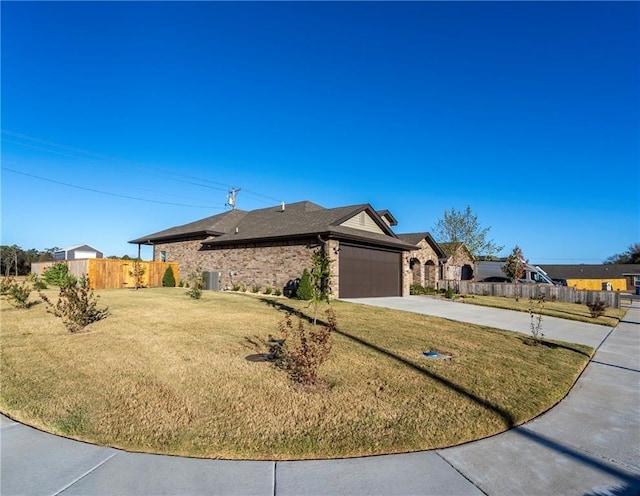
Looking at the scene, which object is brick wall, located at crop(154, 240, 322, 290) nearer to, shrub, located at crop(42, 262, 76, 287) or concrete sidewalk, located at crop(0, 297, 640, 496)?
shrub, located at crop(42, 262, 76, 287)

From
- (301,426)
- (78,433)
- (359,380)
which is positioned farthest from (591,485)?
(78,433)

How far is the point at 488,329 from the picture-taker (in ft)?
34.9

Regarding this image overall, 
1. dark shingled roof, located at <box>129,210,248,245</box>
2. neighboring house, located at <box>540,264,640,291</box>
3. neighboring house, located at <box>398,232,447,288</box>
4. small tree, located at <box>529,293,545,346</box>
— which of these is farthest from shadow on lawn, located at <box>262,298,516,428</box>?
neighboring house, located at <box>540,264,640,291</box>

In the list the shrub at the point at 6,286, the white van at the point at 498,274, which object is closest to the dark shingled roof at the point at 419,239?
the white van at the point at 498,274

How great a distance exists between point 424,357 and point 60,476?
5.52 metres

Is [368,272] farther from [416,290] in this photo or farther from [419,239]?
[419,239]

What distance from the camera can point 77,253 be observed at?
52.1 metres

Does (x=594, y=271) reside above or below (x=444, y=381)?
above

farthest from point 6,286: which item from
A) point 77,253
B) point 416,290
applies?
point 77,253

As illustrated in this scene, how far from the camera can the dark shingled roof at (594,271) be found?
55656 mm

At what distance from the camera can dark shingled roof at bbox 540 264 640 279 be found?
5566 centimetres

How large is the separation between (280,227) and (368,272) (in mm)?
5351

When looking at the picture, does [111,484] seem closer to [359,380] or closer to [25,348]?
[359,380]

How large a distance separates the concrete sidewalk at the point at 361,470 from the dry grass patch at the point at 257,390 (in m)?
0.18
